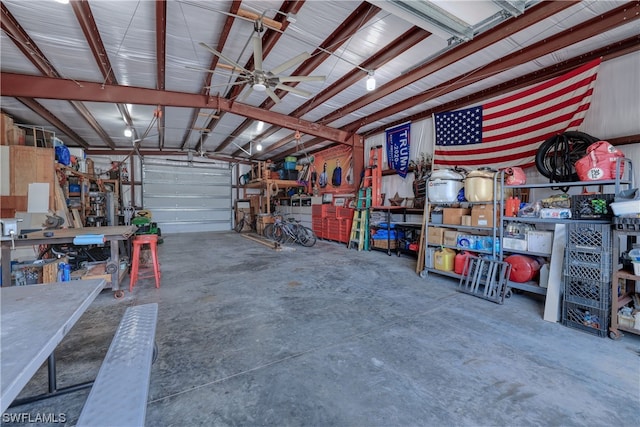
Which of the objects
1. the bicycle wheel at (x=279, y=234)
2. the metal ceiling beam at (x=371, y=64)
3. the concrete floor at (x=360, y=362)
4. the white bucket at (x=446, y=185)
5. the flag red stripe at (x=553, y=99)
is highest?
the metal ceiling beam at (x=371, y=64)

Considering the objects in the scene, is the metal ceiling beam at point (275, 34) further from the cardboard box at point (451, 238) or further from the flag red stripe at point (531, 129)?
the flag red stripe at point (531, 129)

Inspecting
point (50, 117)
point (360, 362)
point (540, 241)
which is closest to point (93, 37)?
point (50, 117)

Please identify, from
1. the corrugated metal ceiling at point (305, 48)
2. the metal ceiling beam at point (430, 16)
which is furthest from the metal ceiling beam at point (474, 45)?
the metal ceiling beam at point (430, 16)

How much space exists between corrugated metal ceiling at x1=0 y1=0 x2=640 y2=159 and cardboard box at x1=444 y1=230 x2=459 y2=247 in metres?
2.59

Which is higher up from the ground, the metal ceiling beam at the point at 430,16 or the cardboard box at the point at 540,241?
the metal ceiling beam at the point at 430,16

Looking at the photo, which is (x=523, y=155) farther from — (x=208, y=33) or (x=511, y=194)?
(x=208, y=33)

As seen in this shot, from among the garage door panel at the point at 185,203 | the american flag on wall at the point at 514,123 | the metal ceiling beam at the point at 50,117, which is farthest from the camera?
the garage door panel at the point at 185,203

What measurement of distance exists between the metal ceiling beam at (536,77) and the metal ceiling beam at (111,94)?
3.70 meters

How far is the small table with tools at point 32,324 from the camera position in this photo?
0.75 meters

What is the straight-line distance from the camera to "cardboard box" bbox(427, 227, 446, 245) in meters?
4.48

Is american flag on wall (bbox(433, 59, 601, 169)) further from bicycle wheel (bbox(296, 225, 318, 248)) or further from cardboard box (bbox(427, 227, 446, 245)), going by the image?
bicycle wheel (bbox(296, 225, 318, 248))

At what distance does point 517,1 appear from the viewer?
2545 mm

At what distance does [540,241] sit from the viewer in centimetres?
338

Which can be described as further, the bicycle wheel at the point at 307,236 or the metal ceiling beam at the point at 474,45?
the bicycle wheel at the point at 307,236
